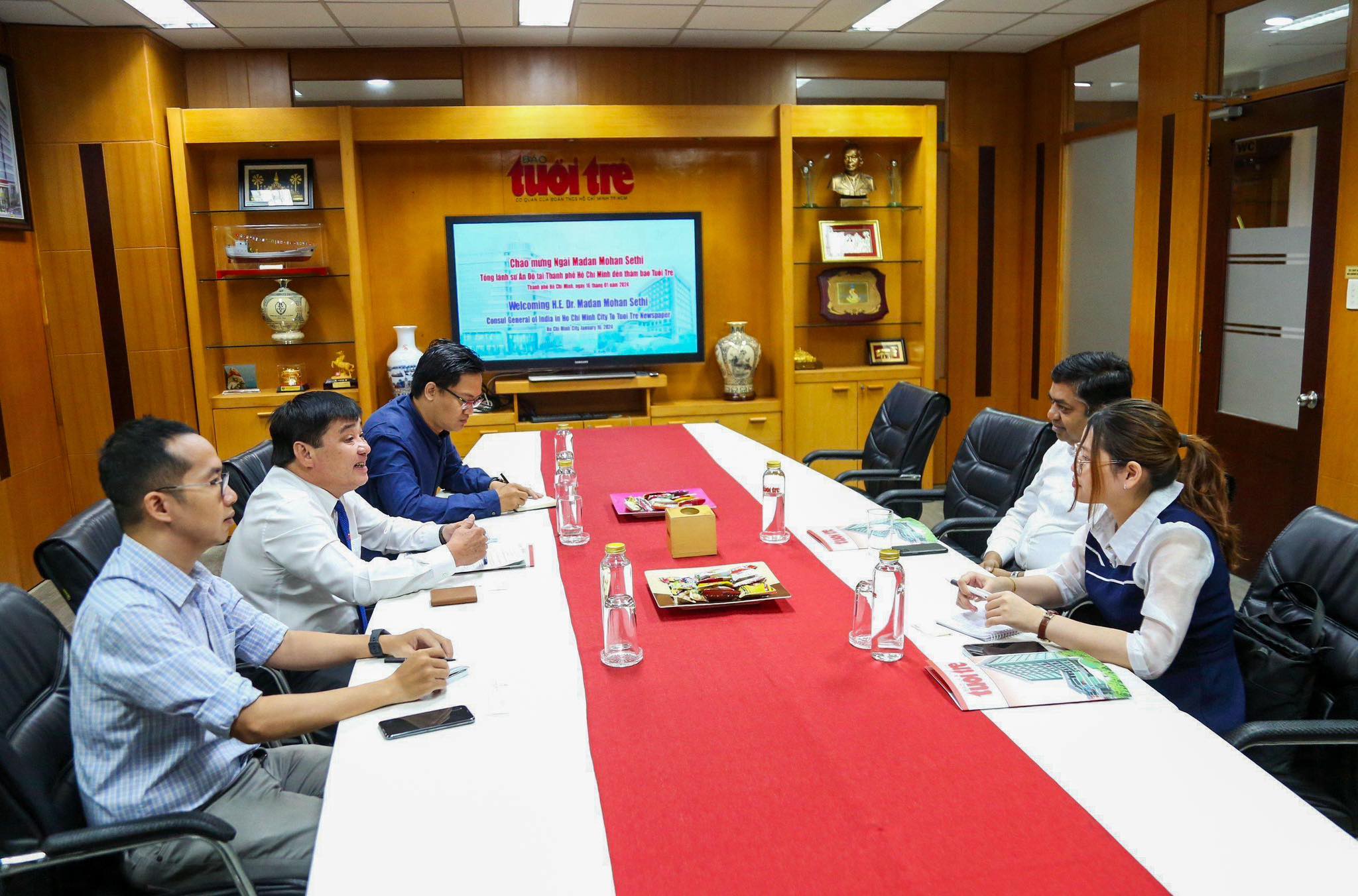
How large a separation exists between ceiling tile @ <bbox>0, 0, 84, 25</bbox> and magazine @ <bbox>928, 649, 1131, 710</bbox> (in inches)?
191

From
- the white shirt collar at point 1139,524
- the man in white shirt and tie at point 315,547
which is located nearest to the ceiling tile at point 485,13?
the man in white shirt and tie at point 315,547

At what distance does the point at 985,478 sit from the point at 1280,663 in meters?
1.55

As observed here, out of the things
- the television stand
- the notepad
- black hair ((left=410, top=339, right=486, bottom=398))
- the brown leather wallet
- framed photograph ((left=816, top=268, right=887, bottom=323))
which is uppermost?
framed photograph ((left=816, top=268, right=887, bottom=323))

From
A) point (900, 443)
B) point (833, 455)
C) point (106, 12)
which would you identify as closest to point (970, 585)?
point (900, 443)

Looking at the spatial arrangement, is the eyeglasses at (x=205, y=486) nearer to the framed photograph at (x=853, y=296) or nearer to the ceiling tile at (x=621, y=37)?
the ceiling tile at (x=621, y=37)

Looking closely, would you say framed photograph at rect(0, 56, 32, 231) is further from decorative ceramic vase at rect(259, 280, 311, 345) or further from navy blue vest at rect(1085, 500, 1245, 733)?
navy blue vest at rect(1085, 500, 1245, 733)

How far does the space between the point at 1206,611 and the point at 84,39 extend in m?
5.48

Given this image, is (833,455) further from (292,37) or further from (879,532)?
(292,37)

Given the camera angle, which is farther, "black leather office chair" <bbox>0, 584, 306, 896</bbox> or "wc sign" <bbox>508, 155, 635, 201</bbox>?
"wc sign" <bbox>508, 155, 635, 201</bbox>

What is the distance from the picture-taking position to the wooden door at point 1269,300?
155 inches

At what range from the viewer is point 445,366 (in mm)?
3051

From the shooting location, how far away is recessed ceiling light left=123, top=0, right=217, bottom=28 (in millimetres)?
4367

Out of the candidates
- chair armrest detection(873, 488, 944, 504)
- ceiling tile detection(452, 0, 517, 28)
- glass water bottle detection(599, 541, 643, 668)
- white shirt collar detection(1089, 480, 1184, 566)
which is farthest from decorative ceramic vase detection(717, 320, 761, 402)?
glass water bottle detection(599, 541, 643, 668)

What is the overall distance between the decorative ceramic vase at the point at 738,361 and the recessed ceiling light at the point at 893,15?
1.76 meters
